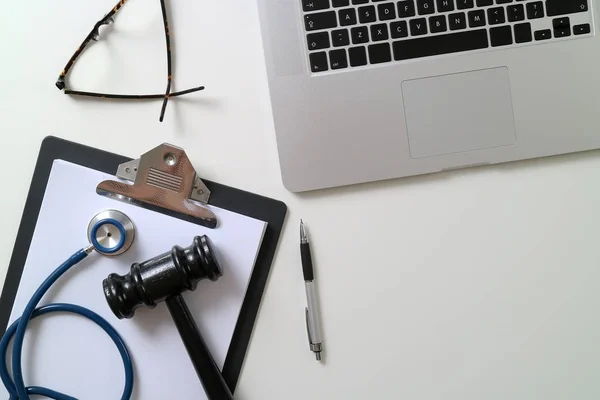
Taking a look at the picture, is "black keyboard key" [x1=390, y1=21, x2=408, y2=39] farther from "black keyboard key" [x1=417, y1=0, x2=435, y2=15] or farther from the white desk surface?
the white desk surface

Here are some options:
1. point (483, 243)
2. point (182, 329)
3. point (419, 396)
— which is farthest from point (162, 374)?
point (483, 243)

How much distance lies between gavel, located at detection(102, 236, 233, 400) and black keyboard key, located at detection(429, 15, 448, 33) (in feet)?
1.21

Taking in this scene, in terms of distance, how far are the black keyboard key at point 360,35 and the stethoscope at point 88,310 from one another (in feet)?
1.15

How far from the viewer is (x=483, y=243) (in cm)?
61

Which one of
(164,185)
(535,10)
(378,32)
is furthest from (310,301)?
(535,10)

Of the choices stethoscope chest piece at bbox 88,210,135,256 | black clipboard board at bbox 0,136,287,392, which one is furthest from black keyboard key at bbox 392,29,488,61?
stethoscope chest piece at bbox 88,210,135,256

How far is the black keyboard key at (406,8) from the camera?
56 centimetres

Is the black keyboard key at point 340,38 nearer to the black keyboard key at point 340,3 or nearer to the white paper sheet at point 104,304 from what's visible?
the black keyboard key at point 340,3

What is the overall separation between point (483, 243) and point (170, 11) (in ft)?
1.61

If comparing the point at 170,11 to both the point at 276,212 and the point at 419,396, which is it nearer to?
the point at 276,212

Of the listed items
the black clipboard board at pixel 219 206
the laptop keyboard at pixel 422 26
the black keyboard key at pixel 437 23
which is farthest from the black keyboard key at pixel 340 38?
the black clipboard board at pixel 219 206

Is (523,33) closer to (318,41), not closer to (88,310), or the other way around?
(318,41)

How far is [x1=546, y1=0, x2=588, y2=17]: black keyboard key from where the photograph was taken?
1.87 feet

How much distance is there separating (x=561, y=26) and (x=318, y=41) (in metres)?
0.30
